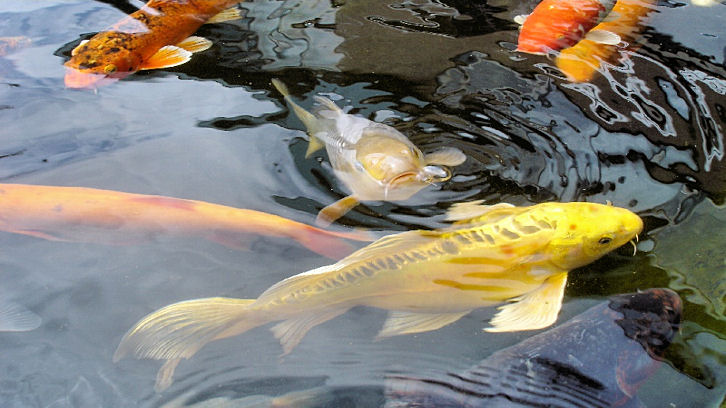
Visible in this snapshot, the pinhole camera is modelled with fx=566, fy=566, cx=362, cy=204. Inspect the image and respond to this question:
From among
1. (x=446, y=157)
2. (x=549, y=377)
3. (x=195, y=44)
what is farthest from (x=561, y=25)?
(x=549, y=377)

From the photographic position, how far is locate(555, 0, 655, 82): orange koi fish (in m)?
4.12

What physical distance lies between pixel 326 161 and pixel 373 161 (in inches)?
14.9

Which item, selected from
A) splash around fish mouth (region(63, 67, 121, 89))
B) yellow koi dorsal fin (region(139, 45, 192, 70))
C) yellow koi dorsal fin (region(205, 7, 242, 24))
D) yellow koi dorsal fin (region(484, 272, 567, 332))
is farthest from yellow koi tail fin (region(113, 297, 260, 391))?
yellow koi dorsal fin (region(205, 7, 242, 24))

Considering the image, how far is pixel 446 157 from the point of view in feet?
10.9

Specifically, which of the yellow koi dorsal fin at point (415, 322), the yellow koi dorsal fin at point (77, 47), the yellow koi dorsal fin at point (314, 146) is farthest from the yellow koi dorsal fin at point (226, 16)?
the yellow koi dorsal fin at point (415, 322)

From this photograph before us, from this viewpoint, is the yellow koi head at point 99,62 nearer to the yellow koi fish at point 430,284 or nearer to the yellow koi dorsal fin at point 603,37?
the yellow koi fish at point 430,284

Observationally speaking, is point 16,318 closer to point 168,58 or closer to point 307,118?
point 307,118

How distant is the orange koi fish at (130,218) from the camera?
3.02 meters

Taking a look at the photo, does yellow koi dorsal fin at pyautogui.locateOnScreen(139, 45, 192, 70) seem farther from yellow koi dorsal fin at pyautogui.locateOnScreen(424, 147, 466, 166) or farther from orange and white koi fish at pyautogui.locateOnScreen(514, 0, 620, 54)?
orange and white koi fish at pyautogui.locateOnScreen(514, 0, 620, 54)

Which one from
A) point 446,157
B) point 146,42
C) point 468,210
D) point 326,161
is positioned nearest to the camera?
point 468,210

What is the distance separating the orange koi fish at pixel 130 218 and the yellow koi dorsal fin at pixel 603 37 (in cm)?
276

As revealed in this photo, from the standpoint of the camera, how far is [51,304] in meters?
2.87

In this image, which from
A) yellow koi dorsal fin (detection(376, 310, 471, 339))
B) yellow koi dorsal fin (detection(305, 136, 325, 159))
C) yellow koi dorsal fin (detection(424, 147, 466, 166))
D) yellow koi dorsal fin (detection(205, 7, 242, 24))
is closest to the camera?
yellow koi dorsal fin (detection(376, 310, 471, 339))

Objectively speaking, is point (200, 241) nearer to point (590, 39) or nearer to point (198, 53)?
point (198, 53)
